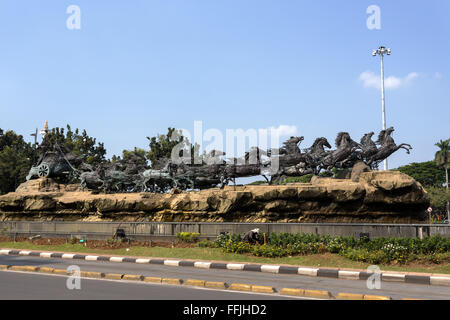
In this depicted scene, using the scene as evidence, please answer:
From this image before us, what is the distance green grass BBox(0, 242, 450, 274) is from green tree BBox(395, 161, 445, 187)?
197ft

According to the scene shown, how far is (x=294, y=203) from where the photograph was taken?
21.6 meters

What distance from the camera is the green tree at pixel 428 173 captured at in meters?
68.5

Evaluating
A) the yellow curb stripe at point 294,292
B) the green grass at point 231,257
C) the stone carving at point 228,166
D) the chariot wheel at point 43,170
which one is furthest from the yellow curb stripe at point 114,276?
the chariot wheel at point 43,170

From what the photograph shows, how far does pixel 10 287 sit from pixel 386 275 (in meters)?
9.59

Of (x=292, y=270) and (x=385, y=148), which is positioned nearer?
(x=292, y=270)

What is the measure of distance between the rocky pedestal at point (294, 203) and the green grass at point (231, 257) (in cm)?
469

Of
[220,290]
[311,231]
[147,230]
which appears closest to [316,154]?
[311,231]

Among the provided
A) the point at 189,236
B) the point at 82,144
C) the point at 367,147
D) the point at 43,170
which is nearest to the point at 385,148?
the point at 367,147

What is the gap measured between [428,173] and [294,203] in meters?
55.7

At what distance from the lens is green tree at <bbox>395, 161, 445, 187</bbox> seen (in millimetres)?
68500

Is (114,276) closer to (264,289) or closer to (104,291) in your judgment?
(104,291)

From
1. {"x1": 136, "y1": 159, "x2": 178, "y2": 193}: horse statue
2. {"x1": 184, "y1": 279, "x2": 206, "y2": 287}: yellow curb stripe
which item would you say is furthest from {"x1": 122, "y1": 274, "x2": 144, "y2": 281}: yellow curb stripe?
{"x1": 136, "y1": 159, "x2": 178, "y2": 193}: horse statue

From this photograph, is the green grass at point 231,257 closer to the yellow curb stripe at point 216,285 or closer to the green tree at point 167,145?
the yellow curb stripe at point 216,285
